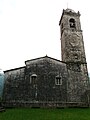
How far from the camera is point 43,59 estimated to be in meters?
23.9

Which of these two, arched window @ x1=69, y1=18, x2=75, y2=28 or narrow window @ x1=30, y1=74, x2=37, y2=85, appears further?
arched window @ x1=69, y1=18, x2=75, y2=28

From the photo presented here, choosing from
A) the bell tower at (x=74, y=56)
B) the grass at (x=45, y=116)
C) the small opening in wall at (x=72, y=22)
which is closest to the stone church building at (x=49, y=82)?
the bell tower at (x=74, y=56)

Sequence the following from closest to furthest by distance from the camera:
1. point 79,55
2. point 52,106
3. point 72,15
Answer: point 52,106, point 79,55, point 72,15

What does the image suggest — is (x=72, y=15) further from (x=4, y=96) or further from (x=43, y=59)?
(x=4, y=96)

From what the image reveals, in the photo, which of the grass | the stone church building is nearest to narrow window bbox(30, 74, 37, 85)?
the stone church building

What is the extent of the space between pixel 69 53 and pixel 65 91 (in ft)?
20.5

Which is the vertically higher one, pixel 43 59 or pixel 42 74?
pixel 43 59

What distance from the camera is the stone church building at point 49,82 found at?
21203 millimetres

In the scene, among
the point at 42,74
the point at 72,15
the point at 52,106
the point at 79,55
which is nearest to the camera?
the point at 52,106

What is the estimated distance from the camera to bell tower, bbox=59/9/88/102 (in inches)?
896

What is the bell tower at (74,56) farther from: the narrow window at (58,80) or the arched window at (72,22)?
the narrow window at (58,80)

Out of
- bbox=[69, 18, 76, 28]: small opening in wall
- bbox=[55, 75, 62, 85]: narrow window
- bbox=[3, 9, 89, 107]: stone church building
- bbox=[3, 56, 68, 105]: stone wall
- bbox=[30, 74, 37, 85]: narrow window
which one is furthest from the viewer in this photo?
bbox=[69, 18, 76, 28]: small opening in wall

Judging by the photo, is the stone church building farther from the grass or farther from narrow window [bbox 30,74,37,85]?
the grass

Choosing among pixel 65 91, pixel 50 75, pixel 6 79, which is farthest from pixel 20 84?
pixel 65 91
